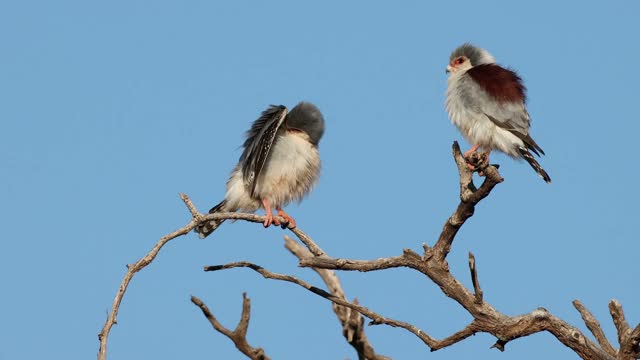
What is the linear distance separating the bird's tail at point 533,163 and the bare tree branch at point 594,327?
172 cm

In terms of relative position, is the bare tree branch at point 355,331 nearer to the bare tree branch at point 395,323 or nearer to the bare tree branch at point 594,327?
the bare tree branch at point 395,323

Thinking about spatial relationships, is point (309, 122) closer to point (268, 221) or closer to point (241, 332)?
point (268, 221)

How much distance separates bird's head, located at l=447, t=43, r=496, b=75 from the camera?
8000mm

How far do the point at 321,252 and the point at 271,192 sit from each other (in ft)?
5.03

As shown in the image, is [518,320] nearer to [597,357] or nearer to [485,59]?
[597,357]

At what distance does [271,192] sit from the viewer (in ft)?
21.9

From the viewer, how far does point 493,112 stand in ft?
22.7

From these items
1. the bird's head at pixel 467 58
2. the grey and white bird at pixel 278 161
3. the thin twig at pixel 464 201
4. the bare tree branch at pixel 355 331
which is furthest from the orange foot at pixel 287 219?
the bird's head at pixel 467 58

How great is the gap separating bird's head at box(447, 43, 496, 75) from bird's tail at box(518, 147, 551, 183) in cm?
141

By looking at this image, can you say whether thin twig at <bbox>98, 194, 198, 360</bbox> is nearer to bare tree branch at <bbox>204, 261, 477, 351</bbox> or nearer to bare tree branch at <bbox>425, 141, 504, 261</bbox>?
bare tree branch at <bbox>204, 261, 477, 351</bbox>

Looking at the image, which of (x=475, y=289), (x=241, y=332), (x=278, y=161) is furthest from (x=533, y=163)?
(x=241, y=332)

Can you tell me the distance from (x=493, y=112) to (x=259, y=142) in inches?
75.6

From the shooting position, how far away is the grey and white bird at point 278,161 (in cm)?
650

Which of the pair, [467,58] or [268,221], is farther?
[467,58]
